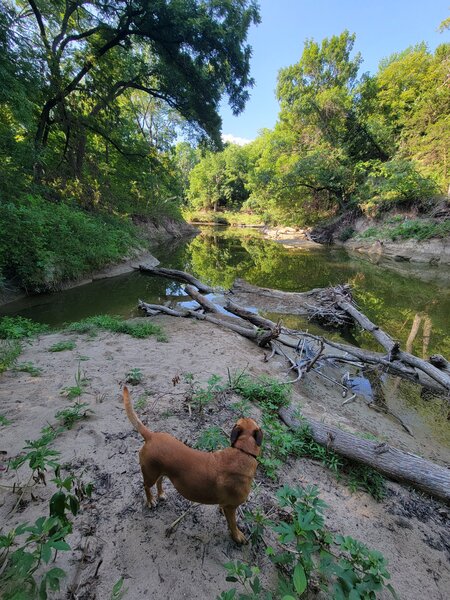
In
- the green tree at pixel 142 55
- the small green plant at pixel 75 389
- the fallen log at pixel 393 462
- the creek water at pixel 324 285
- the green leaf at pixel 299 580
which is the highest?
the green tree at pixel 142 55

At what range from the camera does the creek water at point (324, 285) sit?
21.3 ft

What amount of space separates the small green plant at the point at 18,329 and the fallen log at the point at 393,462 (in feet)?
18.0

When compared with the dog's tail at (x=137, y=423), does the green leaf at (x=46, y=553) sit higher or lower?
lower

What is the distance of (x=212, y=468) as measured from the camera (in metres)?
1.69

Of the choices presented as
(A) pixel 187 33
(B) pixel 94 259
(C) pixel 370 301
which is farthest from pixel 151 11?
(C) pixel 370 301

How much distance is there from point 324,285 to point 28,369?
1049 cm

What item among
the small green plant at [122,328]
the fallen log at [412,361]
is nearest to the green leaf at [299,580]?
the fallen log at [412,361]

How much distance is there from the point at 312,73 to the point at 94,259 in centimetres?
3483

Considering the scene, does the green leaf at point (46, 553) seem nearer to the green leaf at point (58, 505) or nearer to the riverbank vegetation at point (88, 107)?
the green leaf at point (58, 505)

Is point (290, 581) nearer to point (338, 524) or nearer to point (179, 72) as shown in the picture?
point (338, 524)

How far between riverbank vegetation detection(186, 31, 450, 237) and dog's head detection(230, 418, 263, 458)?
1966 centimetres

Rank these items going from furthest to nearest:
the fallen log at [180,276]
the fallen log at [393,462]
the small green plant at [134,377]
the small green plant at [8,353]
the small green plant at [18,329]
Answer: the fallen log at [180,276]
the small green plant at [18,329]
the small green plant at [8,353]
the small green plant at [134,377]
the fallen log at [393,462]

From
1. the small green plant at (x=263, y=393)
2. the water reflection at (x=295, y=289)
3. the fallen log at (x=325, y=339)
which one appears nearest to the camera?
the small green plant at (x=263, y=393)

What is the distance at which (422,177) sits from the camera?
1934cm
